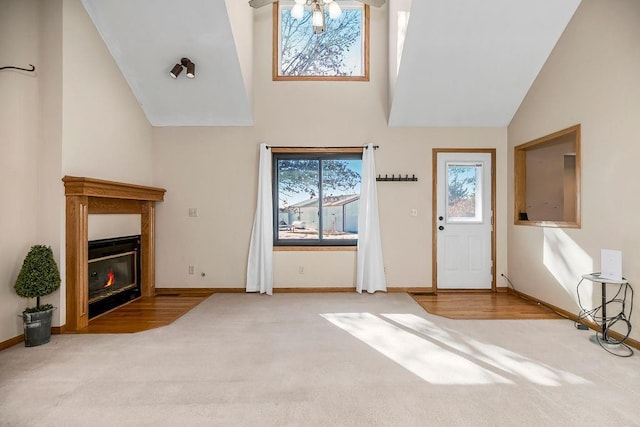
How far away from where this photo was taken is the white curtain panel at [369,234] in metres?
4.79

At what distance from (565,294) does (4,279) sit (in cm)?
558

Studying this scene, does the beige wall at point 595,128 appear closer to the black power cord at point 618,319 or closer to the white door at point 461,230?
the black power cord at point 618,319

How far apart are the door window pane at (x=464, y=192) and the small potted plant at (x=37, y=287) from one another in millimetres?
4786

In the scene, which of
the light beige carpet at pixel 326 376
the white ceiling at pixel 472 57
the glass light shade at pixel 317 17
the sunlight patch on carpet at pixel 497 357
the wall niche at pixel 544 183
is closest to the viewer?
the light beige carpet at pixel 326 376

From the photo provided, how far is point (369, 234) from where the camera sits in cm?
480

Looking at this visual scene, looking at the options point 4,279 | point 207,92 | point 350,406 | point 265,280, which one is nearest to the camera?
point 350,406

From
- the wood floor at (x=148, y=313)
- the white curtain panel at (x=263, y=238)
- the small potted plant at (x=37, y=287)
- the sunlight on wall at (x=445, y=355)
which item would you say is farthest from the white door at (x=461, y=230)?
the small potted plant at (x=37, y=287)

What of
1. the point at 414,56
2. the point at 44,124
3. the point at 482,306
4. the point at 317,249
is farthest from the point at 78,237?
the point at 482,306

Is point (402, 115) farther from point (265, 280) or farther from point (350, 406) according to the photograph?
point (350, 406)

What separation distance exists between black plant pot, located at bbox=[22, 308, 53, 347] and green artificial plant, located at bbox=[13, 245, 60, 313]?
50mm

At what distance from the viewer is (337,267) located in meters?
4.93

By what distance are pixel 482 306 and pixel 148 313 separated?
13.3ft

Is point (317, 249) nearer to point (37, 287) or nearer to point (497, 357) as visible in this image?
point (497, 357)

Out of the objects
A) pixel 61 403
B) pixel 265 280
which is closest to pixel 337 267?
pixel 265 280
